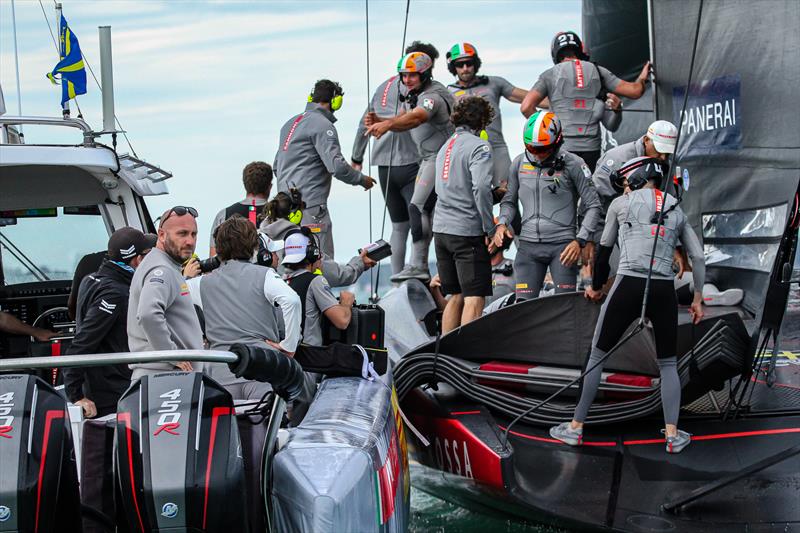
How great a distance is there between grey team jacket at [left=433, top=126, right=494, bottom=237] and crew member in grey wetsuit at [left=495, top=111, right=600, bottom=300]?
5.6 inches

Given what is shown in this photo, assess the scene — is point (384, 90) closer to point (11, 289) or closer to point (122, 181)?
point (122, 181)

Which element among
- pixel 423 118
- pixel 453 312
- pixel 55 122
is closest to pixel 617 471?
pixel 453 312

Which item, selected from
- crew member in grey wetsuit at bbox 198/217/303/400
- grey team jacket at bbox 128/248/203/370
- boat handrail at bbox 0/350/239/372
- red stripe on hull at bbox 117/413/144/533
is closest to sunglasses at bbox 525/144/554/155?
crew member in grey wetsuit at bbox 198/217/303/400

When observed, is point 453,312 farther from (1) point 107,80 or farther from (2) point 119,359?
(2) point 119,359

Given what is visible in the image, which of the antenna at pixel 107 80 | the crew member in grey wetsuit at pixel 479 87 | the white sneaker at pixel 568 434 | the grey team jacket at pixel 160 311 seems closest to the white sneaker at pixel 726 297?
the white sneaker at pixel 568 434

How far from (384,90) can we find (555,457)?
3489 mm

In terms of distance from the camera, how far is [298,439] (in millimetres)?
3441

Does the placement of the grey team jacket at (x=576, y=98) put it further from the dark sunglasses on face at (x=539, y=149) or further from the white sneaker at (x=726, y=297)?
the white sneaker at (x=726, y=297)

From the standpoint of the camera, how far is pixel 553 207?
21.6 feet

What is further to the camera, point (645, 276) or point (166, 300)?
point (645, 276)

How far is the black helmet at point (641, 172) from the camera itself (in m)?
5.74

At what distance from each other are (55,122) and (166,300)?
267cm

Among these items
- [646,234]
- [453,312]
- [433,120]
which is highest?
[433,120]

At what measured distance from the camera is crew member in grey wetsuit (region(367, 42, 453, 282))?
299 inches
